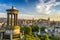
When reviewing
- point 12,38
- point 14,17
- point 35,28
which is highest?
point 14,17

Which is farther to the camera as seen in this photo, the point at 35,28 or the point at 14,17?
the point at 35,28

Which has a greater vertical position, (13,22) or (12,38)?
(13,22)

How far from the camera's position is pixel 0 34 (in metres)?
2.33

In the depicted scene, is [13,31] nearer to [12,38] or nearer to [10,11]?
[12,38]

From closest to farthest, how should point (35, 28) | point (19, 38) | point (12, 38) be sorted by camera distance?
point (12, 38), point (19, 38), point (35, 28)

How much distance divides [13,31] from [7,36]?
0.13 m

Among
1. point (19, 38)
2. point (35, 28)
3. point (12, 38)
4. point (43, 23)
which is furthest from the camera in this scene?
point (43, 23)

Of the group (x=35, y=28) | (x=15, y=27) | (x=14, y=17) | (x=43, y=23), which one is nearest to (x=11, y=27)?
(x=15, y=27)

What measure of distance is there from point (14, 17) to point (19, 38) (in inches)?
15.3

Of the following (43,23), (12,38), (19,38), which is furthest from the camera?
(43,23)

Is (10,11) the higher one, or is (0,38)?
(10,11)

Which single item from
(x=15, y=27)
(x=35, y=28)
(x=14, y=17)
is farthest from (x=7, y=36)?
(x=35, y=28)

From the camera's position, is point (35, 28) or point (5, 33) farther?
point (35, 28)

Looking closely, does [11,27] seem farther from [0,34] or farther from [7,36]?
[0,34]
